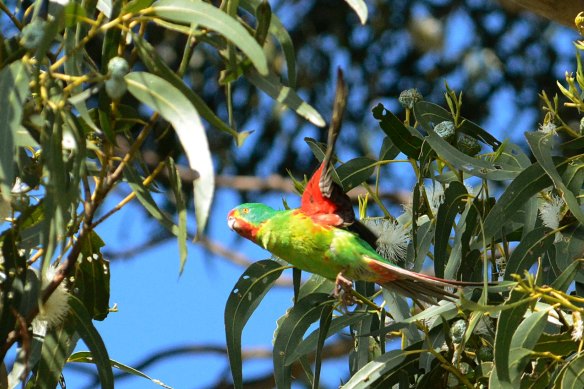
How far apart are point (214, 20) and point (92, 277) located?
1.72 ft

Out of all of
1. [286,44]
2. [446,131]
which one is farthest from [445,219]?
[286,44]

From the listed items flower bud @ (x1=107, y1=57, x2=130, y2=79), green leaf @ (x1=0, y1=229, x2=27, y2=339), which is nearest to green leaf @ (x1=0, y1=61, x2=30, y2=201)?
flower bud @ (x1=107, y1=57, x2=130, y2=79)

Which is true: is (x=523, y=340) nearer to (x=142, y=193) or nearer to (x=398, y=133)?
(x=398, y=133)

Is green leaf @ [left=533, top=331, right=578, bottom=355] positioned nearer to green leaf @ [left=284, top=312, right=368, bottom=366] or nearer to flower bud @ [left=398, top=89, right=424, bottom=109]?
green leaf @ [left=284, top=312, right=368, bottom=366]

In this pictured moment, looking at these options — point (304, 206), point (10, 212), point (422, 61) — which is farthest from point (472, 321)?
point (422, 61)

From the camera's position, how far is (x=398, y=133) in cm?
173

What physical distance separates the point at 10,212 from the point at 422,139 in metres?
0.66

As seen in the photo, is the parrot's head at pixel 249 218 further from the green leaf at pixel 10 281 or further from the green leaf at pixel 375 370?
the green leaf at pixel 10 281

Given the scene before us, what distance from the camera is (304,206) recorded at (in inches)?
65.4

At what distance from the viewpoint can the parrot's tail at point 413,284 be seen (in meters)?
1.57

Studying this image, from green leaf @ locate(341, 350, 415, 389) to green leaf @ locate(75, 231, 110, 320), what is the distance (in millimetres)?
394

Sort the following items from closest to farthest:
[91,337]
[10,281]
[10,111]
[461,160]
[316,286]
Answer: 1. [10,111]
2. [10,281]
3. [91,337]
4. [461,160]
5. [316,286]

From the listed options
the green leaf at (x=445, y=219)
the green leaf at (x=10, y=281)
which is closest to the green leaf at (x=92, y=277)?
the green leaf at (x=10, y=281)

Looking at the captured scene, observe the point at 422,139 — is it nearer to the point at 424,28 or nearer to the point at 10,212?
the point at 10,212
